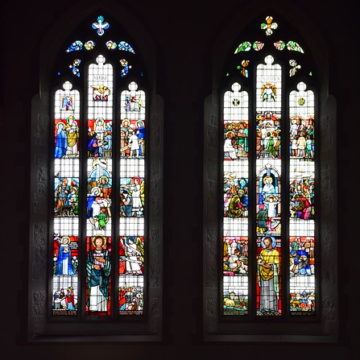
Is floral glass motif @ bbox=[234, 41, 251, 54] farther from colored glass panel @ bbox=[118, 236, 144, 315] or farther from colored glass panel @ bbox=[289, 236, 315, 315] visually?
colored glass panel @ bbox=[118, 236, 144, 315]

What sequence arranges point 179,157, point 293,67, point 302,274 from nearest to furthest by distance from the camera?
point 179,157 → point 302,274 → point 293,67

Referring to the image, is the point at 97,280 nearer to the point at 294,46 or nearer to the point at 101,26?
the point at 101,26

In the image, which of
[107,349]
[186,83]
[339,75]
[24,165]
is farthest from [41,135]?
[339,75]

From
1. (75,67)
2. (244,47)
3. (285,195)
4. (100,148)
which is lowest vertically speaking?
(285,195)

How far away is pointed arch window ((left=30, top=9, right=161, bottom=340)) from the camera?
8672 mm

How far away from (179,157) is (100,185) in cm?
106

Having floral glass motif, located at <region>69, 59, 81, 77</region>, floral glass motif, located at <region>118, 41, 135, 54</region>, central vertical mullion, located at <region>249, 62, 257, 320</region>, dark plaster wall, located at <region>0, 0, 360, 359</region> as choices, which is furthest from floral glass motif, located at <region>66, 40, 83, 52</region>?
central vertical mullion, located at <region>249, 62, 257, 320</region>

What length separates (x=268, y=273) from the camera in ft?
28.6

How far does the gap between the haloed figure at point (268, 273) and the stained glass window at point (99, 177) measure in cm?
141

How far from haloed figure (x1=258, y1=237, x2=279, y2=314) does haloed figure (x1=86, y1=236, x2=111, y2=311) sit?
6.01 ft

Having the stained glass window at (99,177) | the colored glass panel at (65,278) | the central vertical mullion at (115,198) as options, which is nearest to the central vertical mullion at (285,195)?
the stained glass window at (99,177)

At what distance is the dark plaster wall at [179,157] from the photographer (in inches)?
324

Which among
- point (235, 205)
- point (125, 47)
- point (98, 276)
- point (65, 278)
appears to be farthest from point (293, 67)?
point (65, 278)

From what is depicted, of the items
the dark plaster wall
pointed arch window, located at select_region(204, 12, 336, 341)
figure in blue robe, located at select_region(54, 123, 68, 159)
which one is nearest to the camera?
the dark plaster wall
